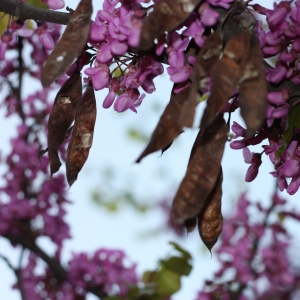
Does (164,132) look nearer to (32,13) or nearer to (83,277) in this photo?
(32,13)

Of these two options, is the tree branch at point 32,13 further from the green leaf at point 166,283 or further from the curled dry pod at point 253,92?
the green leaf at point 166,283

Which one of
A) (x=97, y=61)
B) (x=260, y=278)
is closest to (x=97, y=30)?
(x=97, y=61)

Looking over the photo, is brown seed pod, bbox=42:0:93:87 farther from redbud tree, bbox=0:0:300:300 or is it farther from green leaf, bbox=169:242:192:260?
green leaf, bbox=169:242:192:260

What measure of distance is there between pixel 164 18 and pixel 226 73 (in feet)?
0.64

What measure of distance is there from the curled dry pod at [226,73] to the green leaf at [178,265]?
2014 mm

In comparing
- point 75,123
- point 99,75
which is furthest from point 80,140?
point 99,75

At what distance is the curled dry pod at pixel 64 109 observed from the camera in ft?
5.54

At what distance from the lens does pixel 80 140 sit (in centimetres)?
164

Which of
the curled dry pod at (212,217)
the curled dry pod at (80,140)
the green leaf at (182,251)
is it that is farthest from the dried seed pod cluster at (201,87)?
the green leaf at (182,251)

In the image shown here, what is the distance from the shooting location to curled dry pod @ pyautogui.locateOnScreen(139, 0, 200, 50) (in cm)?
122

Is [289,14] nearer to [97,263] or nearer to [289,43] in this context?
[289,43]

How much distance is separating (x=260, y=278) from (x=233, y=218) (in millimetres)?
652

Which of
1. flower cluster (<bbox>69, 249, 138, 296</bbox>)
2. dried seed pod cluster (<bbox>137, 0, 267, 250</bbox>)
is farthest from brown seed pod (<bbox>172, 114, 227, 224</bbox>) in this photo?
flower cluster (<bbox>69, 249, 138, 296</bbox>)

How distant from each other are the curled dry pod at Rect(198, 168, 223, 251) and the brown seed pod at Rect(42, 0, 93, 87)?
49cm
